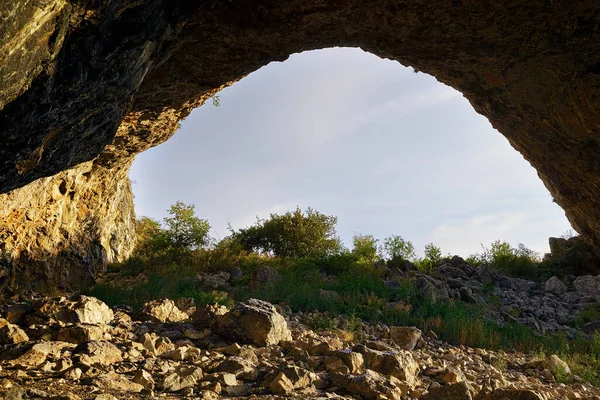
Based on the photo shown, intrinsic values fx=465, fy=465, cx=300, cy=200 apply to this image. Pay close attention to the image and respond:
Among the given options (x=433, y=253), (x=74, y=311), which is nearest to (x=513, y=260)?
(x=433, y=253)

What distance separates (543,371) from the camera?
594 cm

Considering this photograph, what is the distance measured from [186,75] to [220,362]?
5.08 metres

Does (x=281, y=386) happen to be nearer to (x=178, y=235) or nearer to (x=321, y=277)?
(x=321, y=277)

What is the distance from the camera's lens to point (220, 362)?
4398mm

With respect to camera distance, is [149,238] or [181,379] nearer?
[181,379]

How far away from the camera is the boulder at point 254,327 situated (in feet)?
17.5

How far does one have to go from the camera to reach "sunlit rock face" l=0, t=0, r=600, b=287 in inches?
161

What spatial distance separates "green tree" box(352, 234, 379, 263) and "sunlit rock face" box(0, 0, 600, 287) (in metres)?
6.39

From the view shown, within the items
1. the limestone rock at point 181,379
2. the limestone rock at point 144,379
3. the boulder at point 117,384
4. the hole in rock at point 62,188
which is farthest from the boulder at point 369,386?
the hole in rock at point 62,188

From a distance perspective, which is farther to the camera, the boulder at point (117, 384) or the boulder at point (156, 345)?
the boulder at point (156, 345)

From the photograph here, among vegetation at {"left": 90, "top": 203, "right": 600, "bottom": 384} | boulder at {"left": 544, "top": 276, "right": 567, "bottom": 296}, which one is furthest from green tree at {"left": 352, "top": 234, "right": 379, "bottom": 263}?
boulder at {"left": 544, "top": 276, "right": 567, "bottom": 296}

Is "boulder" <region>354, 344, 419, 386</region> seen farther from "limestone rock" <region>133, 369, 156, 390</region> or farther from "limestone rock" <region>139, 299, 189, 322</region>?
"limestone rock" <region>139, 299, 189, 322</region>

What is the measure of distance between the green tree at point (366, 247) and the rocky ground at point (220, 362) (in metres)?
9.32

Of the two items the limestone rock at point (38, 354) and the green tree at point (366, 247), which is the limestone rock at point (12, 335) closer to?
the limestone rock at point (38, 354)
